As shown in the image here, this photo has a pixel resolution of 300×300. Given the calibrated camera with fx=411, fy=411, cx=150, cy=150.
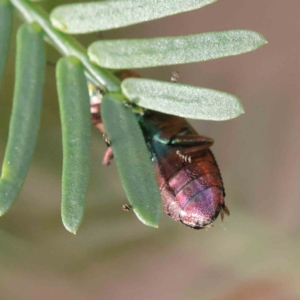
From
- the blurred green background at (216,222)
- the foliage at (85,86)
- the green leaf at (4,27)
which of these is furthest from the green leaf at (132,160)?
the blurred green background at (216,222)

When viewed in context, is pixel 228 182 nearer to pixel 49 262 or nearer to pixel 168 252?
pixel 168 252

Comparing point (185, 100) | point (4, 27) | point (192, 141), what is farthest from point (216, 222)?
point (4, 27)

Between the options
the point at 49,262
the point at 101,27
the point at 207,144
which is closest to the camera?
the point at 101,27

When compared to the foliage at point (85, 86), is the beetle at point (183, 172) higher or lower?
lower

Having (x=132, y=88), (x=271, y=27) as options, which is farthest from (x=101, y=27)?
(x=271, y=27)

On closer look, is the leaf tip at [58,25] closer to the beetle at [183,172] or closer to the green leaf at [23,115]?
the green leaf at [23,115]
